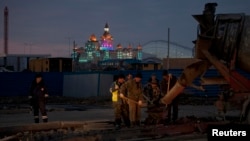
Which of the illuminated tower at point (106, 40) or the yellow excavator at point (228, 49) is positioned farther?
the illuminated tower at point (106, 40)

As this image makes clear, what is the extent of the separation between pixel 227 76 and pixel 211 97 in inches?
743

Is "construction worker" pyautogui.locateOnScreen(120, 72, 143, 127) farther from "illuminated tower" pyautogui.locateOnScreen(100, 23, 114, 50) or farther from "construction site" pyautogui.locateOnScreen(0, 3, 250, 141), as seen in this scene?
"illuminated tower" pyautogui.locateOnScreen(100, 23, 114, 50)

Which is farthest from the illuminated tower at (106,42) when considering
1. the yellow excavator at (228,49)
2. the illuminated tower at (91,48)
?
the yellow excavator at (228,49)

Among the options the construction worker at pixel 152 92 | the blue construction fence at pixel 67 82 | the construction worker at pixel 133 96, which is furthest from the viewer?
the blue construction fence at pixel 67 82

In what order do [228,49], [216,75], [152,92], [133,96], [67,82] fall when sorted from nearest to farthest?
[228,49]
[216,75]
[133,96]
[152,92]
[67,82]

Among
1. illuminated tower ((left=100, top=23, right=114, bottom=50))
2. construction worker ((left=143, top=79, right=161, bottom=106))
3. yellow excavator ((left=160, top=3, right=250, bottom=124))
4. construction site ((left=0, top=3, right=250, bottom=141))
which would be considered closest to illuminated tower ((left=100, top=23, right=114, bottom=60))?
illuminated tower ((left=100, top=23, right=114, bottom=50))

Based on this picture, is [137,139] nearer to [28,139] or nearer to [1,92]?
[28,139]

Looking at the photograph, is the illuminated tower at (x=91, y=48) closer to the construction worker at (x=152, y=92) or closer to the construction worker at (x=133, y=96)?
the construction worker at (x=152, y=92)

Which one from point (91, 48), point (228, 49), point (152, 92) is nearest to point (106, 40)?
point (91, 48)

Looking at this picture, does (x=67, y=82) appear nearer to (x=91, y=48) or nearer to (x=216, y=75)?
(x=216, y=75)

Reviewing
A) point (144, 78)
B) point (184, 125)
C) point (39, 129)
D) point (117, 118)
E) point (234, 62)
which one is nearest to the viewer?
point (234, 62)

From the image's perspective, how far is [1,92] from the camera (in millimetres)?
35750

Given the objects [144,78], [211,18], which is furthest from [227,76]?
[144,78]

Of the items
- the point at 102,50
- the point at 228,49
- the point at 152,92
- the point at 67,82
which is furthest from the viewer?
the point at 102,50
